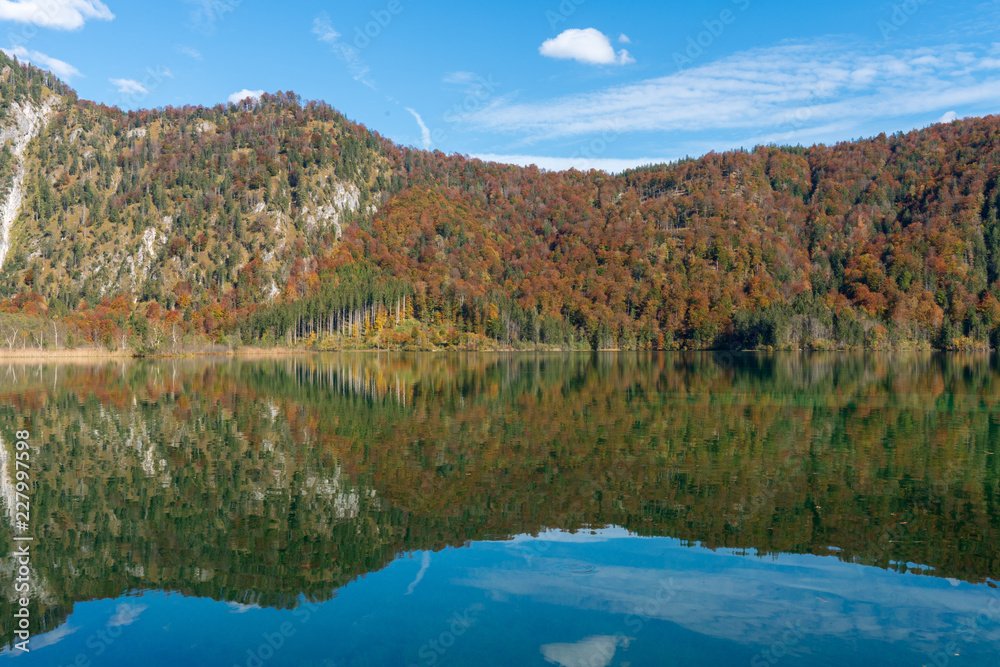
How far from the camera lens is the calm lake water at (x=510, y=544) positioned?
1169 centimetres

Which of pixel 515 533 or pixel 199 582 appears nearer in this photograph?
pixel 199 582

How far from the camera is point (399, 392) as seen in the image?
5328cm

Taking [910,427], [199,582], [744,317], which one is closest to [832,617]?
[199,582]

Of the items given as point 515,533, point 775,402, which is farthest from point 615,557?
point 775,402

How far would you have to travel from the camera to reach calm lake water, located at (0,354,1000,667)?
1169cm

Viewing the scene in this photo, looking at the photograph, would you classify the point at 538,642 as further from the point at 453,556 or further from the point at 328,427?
the point at 328,427

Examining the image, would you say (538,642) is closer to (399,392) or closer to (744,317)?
(399,392)

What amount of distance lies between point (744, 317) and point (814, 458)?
161943 mm

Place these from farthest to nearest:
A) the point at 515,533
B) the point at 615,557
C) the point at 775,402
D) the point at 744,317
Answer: the point at 744,317 → the point at 775,402 → the point at 515,533 → the point at 615,557

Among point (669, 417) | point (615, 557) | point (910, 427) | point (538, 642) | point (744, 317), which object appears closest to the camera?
point (538, 642)

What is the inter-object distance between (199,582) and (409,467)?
10283 millimetres

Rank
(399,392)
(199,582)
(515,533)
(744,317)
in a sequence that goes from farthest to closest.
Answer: (744,317), (399,392), (515,533), (199,582)

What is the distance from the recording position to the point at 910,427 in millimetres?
32656

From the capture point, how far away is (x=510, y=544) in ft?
54.1
